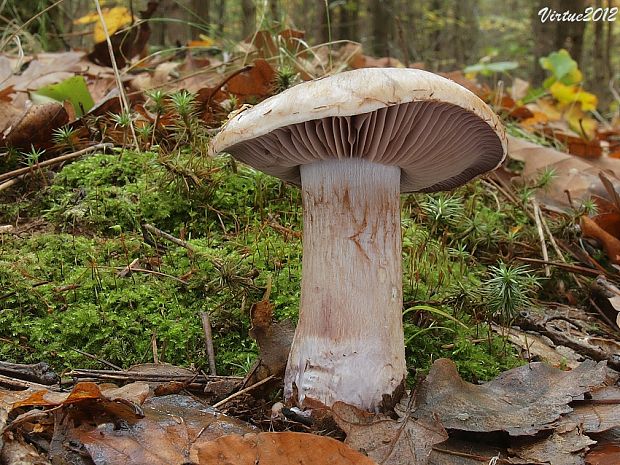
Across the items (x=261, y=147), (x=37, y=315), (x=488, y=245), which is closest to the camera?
(x=261, y=147)

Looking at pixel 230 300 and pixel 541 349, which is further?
pixel 541 349

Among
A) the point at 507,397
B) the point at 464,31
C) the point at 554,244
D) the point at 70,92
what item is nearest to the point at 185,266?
the point at 507,397

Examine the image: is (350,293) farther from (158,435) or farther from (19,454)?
(19,454)

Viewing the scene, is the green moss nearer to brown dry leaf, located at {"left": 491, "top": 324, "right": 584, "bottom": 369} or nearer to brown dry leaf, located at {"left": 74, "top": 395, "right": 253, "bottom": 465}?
brown dry leaf, located at {"left": 491, "top": 324, "right": 584, "bottom": 369}

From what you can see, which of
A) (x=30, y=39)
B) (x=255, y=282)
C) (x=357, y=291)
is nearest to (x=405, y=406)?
(x=357, y=291)

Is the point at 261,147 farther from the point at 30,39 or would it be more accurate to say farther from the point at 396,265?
the point at 30,39

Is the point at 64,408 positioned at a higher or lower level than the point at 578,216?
higher

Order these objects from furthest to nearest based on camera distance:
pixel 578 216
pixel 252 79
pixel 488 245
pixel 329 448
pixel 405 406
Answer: pixel 252 79 → pixel 578 216 → pixel 488 245 → pixel 405 406 → pixel 329 448
